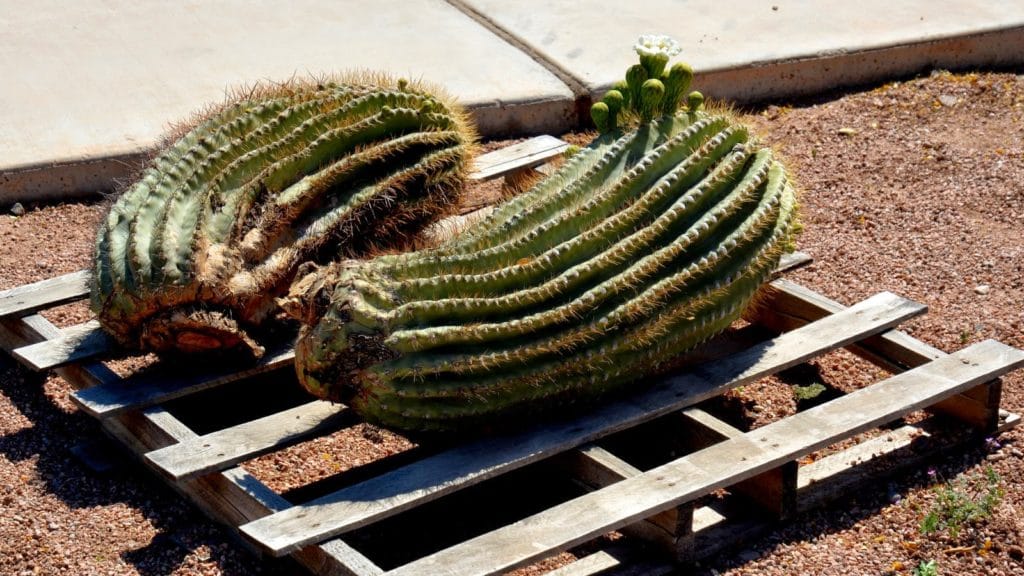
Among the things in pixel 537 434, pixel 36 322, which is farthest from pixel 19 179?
pixel 537 434

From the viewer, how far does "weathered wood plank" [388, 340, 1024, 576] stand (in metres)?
3.05

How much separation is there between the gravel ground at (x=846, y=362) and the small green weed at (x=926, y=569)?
0.09 feet

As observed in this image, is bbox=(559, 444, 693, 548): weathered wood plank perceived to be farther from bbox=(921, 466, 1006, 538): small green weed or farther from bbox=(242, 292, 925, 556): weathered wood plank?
bbox=(921, 466, 1006, 538): small green weed

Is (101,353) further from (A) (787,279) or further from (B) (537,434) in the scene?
(A) (787,279)

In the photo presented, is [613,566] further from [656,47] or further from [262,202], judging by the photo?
[656,47]

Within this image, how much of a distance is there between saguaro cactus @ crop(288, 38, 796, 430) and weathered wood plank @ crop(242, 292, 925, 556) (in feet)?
0.25

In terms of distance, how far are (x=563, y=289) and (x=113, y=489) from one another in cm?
140

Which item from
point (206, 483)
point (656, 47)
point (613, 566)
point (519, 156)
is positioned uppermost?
point (656, 47)

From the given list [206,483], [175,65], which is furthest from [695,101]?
[175,65]

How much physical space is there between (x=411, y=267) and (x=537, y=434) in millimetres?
544

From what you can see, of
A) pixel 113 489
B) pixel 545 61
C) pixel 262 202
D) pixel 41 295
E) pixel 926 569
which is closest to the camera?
pixel 926 569

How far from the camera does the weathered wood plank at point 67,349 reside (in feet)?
12.8

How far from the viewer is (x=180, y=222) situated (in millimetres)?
3691

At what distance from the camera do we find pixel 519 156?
5.23 metres
